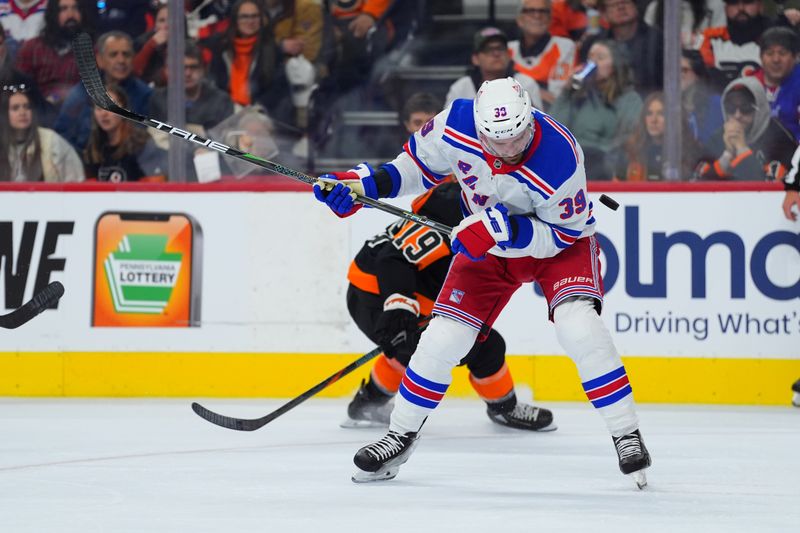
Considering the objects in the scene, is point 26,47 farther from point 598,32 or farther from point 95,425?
point 598,32

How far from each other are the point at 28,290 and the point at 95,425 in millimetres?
947

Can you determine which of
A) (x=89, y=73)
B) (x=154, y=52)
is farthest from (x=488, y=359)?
(x=154, y=52)

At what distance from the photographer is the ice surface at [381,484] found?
267cm

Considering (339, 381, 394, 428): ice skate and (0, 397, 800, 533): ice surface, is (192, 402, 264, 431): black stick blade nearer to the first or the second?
(0, 397, 800, 533): ice surface

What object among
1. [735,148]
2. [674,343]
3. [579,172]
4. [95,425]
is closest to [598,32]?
[735,148]

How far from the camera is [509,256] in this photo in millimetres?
3197

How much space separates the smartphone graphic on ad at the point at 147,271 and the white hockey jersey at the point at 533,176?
1899 millimetres

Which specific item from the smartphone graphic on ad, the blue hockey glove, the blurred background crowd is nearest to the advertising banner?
the smartphone graphic on ad

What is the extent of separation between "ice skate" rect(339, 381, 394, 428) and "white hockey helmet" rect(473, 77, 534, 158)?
1423 millimetres

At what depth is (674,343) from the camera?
4816 mm

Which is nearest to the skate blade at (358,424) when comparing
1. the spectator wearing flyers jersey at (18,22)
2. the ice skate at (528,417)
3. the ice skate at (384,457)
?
the ice skate at (528,417)

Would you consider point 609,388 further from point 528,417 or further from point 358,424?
point 358,424

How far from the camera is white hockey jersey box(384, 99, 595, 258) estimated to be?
3076mm

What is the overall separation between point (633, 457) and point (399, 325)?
1.08 m
